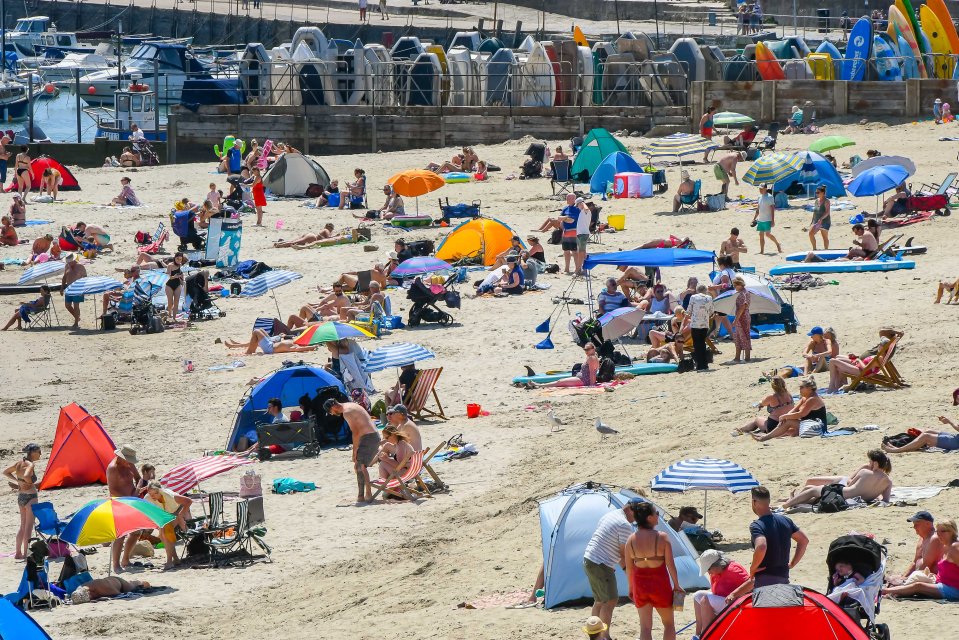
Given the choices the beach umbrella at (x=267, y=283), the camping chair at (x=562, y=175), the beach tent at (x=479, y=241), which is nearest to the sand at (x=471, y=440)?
the beach umbrella at (x=267, y=283)

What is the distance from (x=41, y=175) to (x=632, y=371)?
20022 millimetres

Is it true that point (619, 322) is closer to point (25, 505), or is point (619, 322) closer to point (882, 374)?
point (882, 374)

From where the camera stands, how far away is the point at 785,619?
727 cm

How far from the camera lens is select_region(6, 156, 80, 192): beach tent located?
3331 cm

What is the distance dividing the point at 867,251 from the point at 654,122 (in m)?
14.7

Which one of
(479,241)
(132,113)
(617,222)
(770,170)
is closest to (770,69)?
(770,170)

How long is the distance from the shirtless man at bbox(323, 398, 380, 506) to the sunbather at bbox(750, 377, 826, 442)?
366cm

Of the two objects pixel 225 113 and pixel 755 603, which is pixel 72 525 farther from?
pixel 225 113

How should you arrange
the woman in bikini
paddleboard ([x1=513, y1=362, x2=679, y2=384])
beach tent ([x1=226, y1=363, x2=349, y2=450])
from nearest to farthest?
1. the woman in bikini
2. beach tent ([x1=226, y1=363, x2=349, y2=450])
3. paddleboard ([x1=513, y1=362, x2=679, y2=384])

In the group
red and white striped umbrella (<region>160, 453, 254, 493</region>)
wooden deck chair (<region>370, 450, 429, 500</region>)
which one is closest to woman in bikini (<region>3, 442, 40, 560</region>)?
red and white striped umbrella (<region>160, 453, 254, 493</region>)

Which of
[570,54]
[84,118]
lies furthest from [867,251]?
[84,118]

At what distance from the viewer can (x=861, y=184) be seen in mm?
23953

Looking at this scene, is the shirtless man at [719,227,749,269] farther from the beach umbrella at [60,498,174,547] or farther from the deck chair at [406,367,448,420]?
the beach umbrella at [60,498,174,547]

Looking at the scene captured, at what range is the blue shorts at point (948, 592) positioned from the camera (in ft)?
28.8
